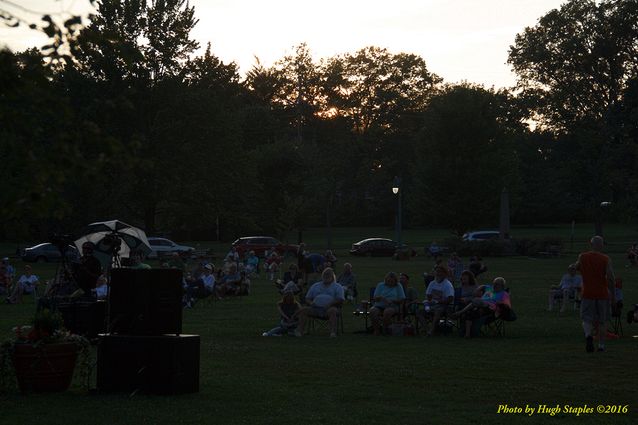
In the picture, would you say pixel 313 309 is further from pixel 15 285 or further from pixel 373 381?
pixel 15 285

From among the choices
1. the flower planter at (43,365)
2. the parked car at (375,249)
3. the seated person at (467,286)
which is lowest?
the flower planter at (43,365)

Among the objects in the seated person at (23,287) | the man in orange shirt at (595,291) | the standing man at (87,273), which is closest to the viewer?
the man in orange shirt at (595,291)

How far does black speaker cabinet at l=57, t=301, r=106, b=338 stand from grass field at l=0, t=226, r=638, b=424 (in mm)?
1802

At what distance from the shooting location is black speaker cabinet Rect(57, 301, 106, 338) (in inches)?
662

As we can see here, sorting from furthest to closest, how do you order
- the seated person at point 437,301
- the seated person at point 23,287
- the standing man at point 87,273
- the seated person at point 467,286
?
the seated person at point 23,287
the seated person at point 467,286
the seated person at point 437,301
the standing man at point 87,273

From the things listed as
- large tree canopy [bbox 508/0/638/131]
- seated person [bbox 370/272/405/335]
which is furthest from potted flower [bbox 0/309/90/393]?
large tree canopy [bbox 508/0/638/131]

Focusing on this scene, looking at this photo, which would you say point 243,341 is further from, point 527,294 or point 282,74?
point 282,74

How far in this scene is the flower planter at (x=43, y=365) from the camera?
1177 centimetres

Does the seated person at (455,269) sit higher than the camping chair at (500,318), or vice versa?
the seated person at (455,269)

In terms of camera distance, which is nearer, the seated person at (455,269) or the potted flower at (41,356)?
the potted flower at (41,356)

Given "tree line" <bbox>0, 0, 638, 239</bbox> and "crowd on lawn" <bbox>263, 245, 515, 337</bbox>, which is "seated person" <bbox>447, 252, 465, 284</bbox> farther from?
"tree line" <bbox>0, 0, 638, 239</bbox>

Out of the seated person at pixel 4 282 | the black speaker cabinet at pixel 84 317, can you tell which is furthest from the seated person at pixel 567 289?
the seated person at pixel 4 282

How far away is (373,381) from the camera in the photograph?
1317 centimetres

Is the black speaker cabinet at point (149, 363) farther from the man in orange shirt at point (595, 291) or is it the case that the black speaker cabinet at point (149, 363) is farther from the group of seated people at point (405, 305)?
the group of seated people at point (405, 305)
